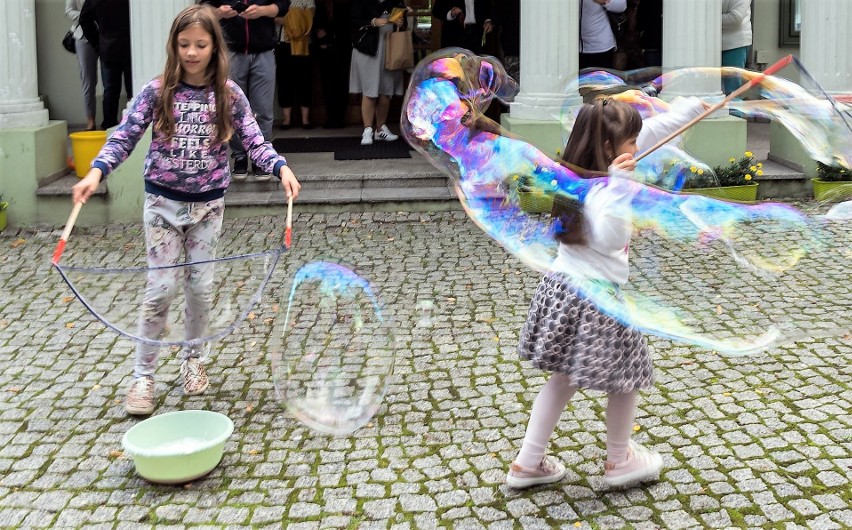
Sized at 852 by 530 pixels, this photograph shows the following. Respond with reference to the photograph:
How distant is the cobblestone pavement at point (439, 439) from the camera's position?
411 cm

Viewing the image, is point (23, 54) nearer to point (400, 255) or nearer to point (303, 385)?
point (400, 255)

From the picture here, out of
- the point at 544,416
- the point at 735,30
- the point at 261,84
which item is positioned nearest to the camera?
the point at 544,416

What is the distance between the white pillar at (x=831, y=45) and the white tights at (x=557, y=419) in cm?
677

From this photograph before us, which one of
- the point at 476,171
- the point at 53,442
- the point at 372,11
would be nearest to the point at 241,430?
the point at 53,442

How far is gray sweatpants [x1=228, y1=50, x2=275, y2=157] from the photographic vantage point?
30.3 feet

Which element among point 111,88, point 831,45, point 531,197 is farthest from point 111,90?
point 531,197

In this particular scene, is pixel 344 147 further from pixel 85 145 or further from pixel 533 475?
pixel 533 475

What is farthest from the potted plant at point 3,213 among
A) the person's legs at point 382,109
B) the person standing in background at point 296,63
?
the person standing in background at point 296,63

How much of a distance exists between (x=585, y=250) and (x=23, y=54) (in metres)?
6.98

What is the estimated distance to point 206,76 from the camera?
4941 mm

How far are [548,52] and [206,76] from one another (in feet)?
17.6

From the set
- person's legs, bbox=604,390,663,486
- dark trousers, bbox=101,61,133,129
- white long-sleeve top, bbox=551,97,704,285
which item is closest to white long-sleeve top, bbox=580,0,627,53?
dark trousers, bbox=101,61,133,129

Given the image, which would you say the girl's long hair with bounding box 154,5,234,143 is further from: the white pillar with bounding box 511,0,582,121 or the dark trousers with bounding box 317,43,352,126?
the dark trousers with bounding box 317,43,352,126

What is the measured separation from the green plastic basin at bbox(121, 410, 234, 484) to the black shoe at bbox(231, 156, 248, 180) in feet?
17.7
